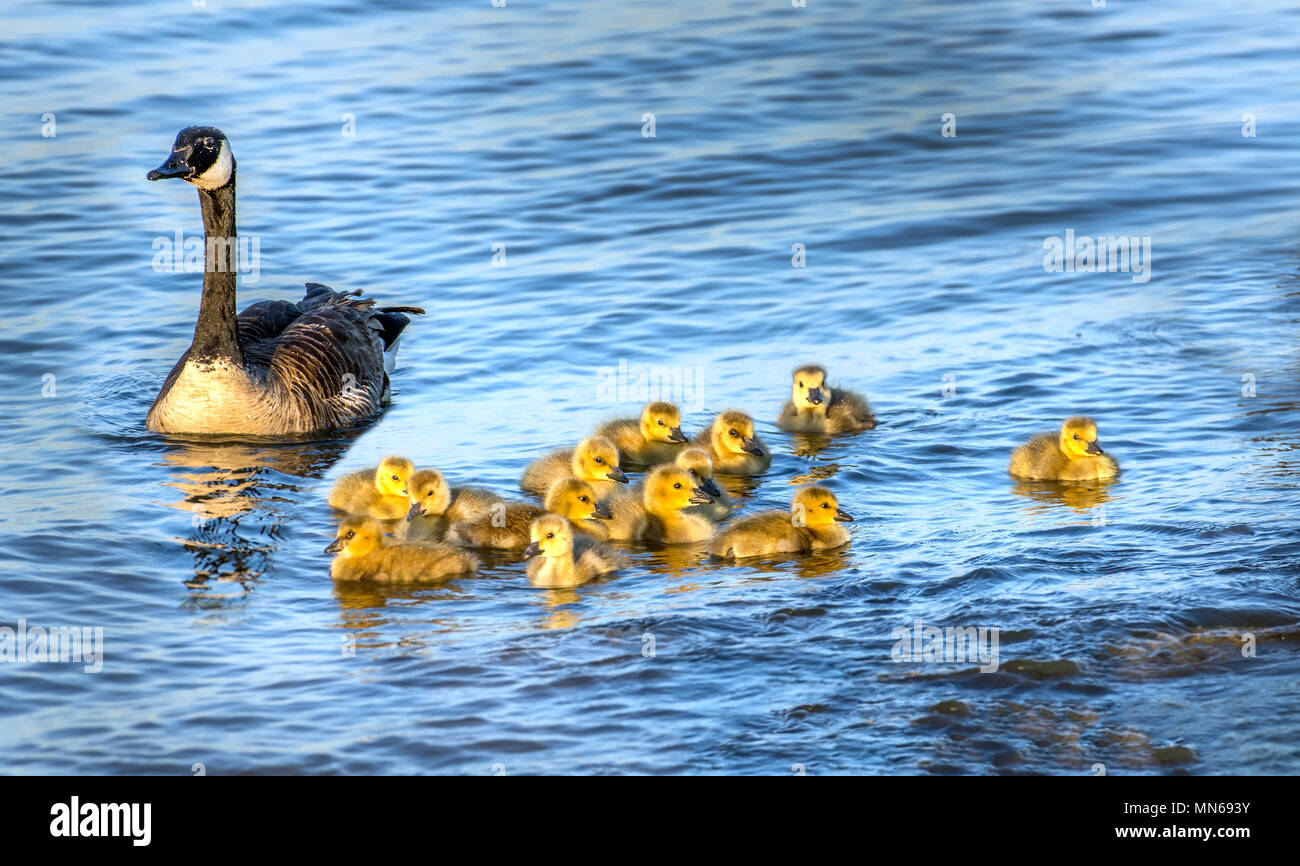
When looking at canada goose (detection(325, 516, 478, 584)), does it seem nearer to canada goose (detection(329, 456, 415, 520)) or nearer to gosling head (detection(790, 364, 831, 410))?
canada goose (detection(329, 456, 415, 520))

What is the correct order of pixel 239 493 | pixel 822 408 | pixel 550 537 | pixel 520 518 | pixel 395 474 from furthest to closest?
1. pixel 822 408
2. pixel 239 493
3. pixel 395 474
4. pixel 520 518
5. pixel 550 537

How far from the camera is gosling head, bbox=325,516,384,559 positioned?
25.1ft

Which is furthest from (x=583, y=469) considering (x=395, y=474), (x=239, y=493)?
(x=239, y=493)

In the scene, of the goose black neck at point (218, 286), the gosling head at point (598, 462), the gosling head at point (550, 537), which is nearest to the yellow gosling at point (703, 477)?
the gosling head at point (598, 462)

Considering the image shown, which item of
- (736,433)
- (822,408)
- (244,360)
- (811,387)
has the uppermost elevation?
(244,360)

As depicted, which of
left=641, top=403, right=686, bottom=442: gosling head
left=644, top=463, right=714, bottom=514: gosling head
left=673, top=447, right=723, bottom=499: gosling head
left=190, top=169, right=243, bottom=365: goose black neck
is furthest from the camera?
left=190, top=169, right=243, bottom=365: goose black neck

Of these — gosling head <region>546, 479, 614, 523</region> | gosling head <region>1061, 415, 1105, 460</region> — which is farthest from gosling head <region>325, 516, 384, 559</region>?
gosling head <region>1061, 415, 1105, 460</region>

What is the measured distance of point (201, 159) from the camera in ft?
33.8

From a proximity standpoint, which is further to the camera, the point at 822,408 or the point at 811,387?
the point at 822,408

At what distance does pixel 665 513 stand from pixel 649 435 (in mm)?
1316

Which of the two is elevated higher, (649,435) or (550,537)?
(649,435)

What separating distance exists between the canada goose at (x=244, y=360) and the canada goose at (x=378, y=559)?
295 centimetres

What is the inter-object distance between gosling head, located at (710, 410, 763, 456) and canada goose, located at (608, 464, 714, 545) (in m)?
0.81

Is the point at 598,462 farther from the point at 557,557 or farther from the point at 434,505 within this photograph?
the point at 557,557
